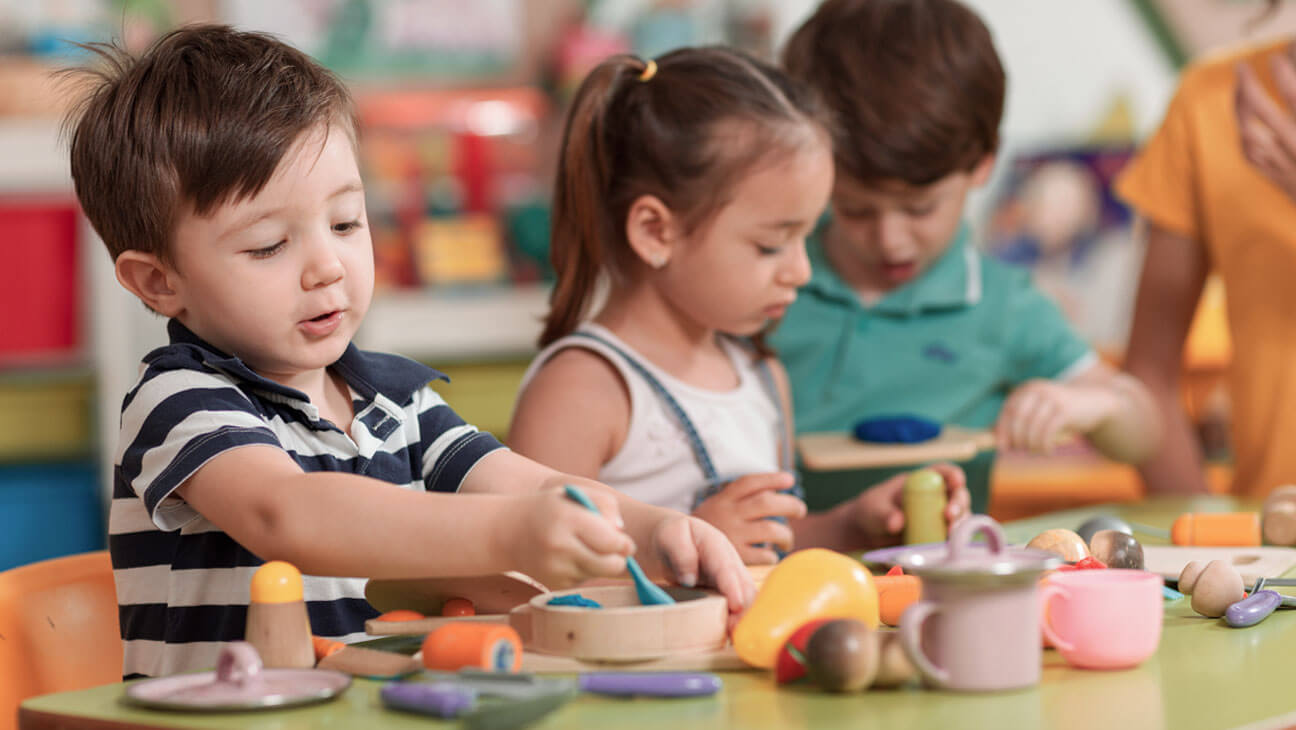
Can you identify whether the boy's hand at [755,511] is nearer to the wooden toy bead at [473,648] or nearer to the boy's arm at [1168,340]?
the wooden toy bead at [473,648]

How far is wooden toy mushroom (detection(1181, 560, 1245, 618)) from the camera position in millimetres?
784

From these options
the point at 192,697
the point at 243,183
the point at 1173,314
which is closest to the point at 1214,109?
the point at 1173,314

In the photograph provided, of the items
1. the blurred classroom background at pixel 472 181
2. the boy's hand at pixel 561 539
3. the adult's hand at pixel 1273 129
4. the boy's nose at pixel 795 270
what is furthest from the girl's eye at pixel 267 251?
the blurred classroom background at pixel 472 181

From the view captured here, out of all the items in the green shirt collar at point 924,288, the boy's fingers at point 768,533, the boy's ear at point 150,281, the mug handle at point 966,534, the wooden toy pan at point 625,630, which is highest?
the boy's ear at point 150,281

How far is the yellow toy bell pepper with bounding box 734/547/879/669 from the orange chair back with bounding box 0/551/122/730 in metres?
0.52

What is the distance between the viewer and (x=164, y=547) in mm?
878

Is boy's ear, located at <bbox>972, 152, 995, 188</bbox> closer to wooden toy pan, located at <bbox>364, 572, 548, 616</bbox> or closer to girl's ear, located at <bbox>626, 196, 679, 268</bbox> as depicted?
girl's ear, located at <bbox>626, 196, 679, 268</bbox>

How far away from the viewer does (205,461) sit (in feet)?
2.48

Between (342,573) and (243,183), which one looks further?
(243,183)

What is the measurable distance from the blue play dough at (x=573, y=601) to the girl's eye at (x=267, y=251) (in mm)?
284

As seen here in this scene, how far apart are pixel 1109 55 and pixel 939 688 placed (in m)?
2.82

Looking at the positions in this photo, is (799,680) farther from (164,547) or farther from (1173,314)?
(1173,314)

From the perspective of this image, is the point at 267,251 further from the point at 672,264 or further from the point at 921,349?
the point at 921,349

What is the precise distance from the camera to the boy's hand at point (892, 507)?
115cm
